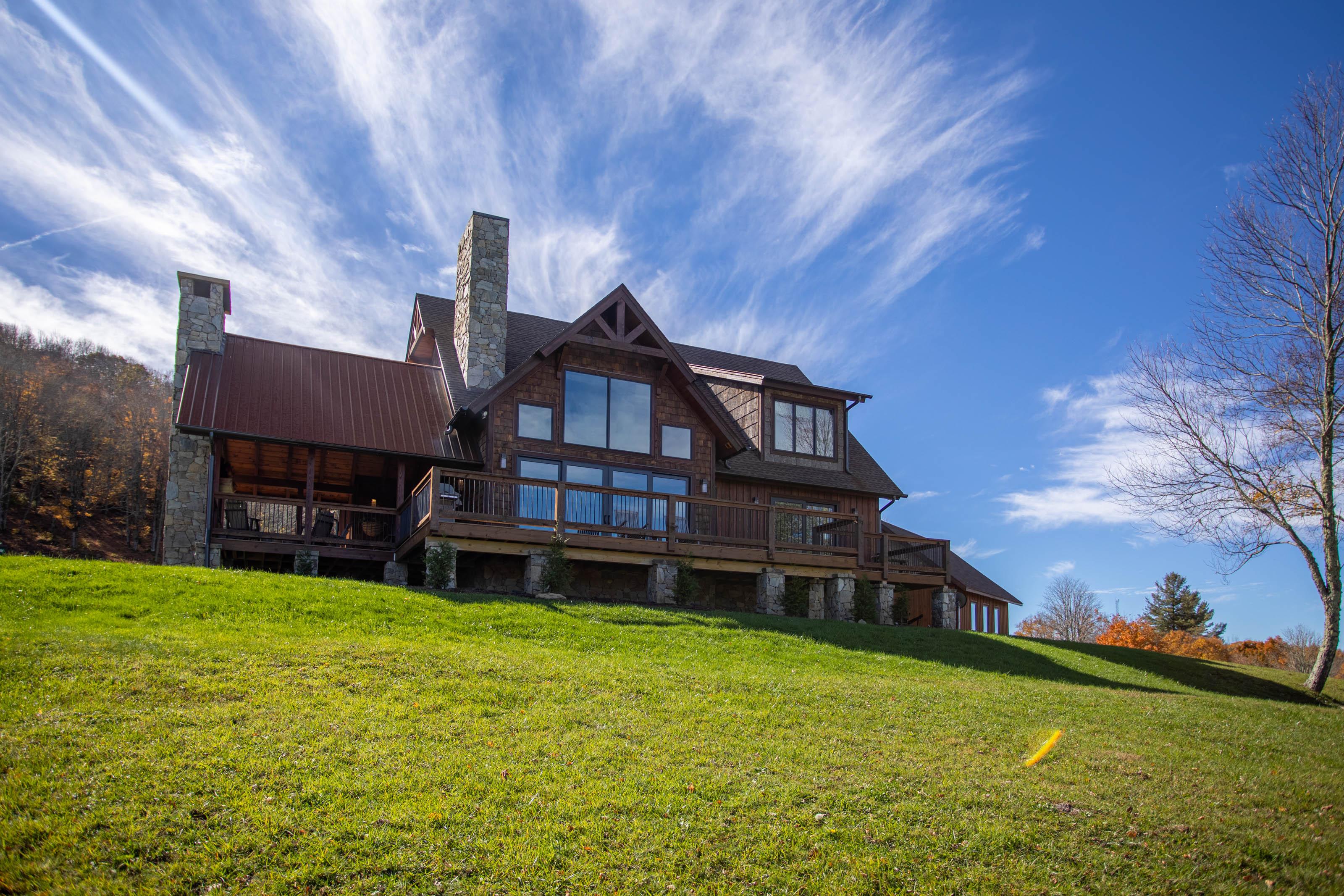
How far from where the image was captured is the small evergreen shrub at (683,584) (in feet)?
63.5

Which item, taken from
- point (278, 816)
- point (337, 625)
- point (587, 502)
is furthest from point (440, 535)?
point (278, 816)

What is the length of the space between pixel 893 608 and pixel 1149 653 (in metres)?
5.71

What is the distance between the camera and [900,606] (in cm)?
2294

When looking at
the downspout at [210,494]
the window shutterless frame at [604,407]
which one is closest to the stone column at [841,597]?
the window shutterless frame at [604,407]

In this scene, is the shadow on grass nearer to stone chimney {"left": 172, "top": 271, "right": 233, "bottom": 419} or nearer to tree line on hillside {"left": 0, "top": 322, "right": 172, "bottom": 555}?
stone chimney {"left": 172, "top": 271, "right": 233, "bottom": 419}

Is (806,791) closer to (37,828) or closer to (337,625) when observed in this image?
(37,828)

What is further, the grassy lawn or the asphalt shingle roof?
the asphalt shingle roof

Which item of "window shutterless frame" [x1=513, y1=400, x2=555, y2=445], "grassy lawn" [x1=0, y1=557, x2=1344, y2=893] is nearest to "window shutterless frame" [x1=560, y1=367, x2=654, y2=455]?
"window shutterless frame" [x1=513, y1=400, x2=555, y2=445]

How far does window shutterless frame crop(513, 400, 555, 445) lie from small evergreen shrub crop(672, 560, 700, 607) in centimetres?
419

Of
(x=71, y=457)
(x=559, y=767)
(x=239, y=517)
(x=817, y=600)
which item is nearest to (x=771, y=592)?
(x=817, y=600)

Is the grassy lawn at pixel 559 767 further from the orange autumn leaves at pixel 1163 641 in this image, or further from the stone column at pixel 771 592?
the orange autumn leaves at pixel 1163 641

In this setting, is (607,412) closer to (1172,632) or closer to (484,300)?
(484,300)

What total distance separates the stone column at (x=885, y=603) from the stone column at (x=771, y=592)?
2731mm

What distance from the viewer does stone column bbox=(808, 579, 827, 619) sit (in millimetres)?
21016
